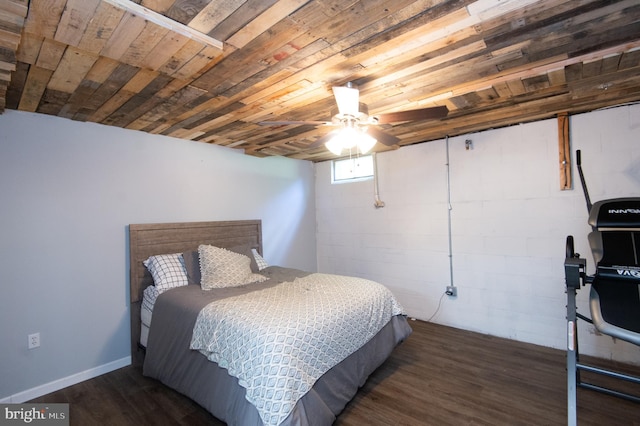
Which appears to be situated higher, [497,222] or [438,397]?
[497,222]

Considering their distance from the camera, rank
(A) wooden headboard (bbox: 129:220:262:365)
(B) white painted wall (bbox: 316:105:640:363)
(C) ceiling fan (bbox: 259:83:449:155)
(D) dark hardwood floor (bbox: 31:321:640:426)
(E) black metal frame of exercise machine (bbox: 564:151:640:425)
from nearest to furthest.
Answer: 1. (E) black metal frame of exercise machine (bbox: 564:151:640:425)
2. (C) ceiling fan (bbox: 259:83:449:155)
3. (D) dark hardwood floor (bbox: 31:321:640:426)
4. (B) white painted wall (bbox: 316:105:640:363)
5. (A) wooden headboard (bbox: 129:220:262:365)

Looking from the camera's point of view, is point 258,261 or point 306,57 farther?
point 258,261

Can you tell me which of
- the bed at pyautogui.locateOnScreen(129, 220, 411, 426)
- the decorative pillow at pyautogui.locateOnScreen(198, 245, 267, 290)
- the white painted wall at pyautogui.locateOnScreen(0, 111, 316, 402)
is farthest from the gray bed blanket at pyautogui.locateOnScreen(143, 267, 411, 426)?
the white painted wall at pyautogui.locateOnScreen(0, 111, 316, 402)

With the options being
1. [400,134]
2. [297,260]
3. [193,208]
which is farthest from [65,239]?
[400,134]

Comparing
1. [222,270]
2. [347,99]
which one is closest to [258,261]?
[222,270]

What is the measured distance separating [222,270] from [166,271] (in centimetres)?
Result: 54

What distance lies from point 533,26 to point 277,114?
1900 mm

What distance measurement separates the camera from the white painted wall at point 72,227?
2.43 metres

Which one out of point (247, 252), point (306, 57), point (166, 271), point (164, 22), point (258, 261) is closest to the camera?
point (164, 22)

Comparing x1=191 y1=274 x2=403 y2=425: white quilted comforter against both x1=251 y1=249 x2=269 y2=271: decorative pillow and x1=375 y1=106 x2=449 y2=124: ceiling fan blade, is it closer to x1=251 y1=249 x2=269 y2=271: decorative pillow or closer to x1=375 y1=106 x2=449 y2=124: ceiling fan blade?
x1=251 y1=249 x2=269 y2=271: decorative pillow

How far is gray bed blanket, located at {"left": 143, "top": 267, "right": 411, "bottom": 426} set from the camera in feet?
6.07

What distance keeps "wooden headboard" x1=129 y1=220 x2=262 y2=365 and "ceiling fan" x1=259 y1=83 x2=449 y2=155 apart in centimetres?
189

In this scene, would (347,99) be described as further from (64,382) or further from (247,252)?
(64,382)

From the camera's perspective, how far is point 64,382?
261 cm
